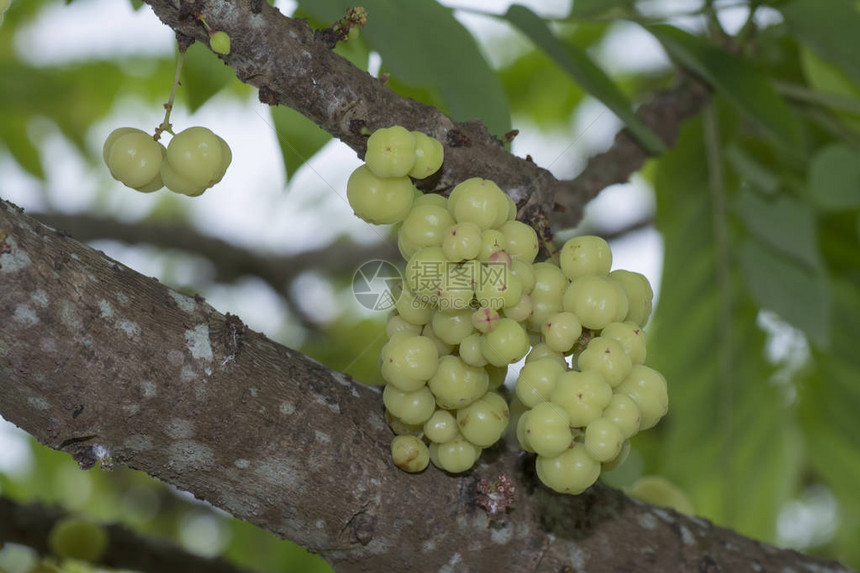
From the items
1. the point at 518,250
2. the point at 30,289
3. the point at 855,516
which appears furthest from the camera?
the point at 855,516

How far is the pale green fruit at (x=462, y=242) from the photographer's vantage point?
0.98 metres

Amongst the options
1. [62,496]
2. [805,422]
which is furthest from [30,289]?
[805,422]

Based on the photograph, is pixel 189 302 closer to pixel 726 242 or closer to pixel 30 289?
pixel 30 289

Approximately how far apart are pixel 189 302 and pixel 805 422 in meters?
2.22

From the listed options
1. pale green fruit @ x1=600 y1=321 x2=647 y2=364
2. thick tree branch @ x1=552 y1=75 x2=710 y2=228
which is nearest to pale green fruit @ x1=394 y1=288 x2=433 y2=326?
pale green fruit @ x1=600 y1=321 x2=647 y2=364

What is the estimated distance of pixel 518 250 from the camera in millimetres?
1066

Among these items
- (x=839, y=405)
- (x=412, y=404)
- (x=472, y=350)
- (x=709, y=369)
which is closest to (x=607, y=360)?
(x=472, y=350)

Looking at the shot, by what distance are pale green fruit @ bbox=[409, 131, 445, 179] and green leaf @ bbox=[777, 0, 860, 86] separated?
117cm

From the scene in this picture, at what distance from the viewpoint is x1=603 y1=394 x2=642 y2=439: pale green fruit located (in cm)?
98

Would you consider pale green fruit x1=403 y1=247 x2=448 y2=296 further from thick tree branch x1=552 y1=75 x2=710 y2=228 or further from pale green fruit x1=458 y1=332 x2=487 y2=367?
thick tree branch x1=552 y1=75 x2=710 y2=228

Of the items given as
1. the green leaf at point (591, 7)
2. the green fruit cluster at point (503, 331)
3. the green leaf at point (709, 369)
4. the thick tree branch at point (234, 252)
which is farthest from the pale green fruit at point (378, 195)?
→ the thick tree branch at point (234, 252)

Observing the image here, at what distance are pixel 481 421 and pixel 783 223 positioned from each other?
1.33 m

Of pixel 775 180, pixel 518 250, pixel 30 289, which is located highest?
pixel 775 180

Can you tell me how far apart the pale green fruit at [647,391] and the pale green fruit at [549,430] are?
0.31 feet
